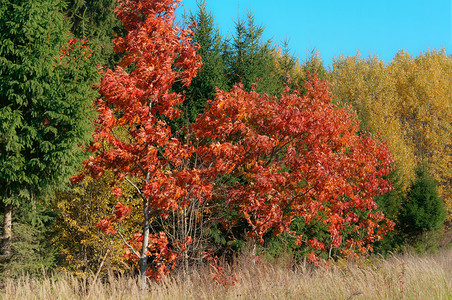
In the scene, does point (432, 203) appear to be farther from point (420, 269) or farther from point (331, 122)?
point (420, 269)

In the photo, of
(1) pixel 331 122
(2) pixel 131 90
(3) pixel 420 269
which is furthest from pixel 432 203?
(2) pixel 131 90

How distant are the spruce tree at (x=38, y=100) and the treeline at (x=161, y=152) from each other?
40 millimetres

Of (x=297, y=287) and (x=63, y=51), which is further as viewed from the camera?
(x=63, y=51)

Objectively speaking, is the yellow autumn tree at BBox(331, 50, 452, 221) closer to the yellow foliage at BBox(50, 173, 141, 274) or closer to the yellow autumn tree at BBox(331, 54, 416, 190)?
the yellow autumn tree at BBox(331, 54, 416, 190)

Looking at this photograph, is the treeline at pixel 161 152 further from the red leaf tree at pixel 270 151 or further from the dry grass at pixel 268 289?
the dry grass at pixel 268 289

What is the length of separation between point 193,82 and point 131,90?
826 centimetres

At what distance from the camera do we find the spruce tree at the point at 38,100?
11.8m

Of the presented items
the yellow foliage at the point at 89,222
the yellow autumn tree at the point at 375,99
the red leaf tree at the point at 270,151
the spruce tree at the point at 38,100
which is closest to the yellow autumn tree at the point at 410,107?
the yellow autumn tree at the point at 375,99

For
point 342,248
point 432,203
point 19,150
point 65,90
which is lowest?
point 342,248

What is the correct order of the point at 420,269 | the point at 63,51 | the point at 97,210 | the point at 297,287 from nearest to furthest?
the point at 297,287 → the point at 420,269 → the point at 63,51 → the point at 97,210

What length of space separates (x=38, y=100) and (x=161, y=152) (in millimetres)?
5246

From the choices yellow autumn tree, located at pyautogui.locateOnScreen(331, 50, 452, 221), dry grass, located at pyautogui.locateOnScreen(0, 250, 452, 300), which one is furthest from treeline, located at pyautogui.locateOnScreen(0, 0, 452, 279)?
yellow autumn tree, located at pyautogui.locateOnScreen(331, 50, 452, 221)

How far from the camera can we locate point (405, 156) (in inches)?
1096

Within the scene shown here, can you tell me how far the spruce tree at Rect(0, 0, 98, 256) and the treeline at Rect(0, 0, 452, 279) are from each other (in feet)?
0.13
